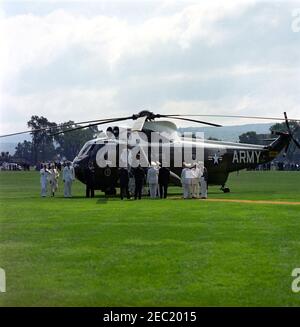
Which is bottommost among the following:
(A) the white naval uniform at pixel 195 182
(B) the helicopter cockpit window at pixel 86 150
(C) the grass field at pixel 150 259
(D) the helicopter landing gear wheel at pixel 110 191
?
(C) the grass field at pixel 150 259

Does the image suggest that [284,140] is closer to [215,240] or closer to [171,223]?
[171,223]

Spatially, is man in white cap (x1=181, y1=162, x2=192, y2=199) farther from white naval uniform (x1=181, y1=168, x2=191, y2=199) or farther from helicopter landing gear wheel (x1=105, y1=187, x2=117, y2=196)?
helicopter landing gear wheel (x1=105, y1=187, x2=117, y2=196)

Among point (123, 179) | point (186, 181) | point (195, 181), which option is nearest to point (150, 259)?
point (123, 179)

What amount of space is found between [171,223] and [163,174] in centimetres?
1336

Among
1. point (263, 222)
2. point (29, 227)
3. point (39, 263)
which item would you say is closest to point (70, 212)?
point (29, 227)

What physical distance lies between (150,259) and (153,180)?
1997 cm

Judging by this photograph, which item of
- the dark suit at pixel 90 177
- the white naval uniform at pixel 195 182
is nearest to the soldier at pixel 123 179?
the dark suit at pixel 90 177

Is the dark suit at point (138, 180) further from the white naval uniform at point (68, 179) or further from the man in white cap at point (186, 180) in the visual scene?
the white naval uniform at point (68, 179)

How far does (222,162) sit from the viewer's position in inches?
1571

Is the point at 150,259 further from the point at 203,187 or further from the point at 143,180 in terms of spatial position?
the point at 203,187

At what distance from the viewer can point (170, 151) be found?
122 ft

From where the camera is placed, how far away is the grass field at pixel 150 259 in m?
10.9

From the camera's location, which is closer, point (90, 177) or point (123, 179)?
point (123, 179)

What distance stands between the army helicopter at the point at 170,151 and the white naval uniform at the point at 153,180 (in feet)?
3.87
